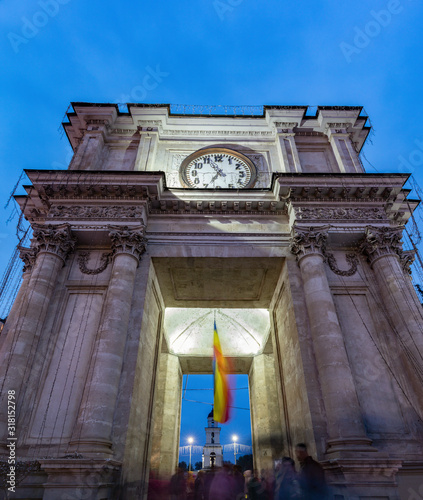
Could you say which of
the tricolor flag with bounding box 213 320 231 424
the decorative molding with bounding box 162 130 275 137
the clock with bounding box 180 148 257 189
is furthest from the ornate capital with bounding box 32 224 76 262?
the tricolor flag with bounding box 213 320 231 424

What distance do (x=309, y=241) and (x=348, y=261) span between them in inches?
75.8

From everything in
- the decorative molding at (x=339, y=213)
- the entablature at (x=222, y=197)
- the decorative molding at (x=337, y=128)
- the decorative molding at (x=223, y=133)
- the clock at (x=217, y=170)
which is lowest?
the decorative molding at (x=339, y=213)

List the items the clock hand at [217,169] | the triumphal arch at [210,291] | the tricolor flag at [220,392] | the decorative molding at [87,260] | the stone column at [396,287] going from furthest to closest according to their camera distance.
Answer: the clock hand at [217,169]
the tricolor flag at [220,392]
the decorative molding at [87,260]
the stone column at [396,287]
the triumphal arch at [210,291]

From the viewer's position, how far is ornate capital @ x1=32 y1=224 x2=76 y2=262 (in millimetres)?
11555

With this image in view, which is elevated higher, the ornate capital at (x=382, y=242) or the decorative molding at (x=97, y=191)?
the decorative molding at (x=97, y=191)

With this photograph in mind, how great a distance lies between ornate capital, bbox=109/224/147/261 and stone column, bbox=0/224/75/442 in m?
1.71

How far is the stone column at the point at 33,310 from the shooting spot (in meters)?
9.29

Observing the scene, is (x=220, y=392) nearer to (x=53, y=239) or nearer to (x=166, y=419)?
(x=166, y=419)

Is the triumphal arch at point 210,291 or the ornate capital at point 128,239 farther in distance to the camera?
the ornate capital at point 128,239

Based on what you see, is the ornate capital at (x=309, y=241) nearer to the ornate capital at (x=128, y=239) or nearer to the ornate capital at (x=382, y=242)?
the ornate capital at (x=382, y=242)

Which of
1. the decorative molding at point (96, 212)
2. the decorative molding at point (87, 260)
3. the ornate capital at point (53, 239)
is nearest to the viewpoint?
the ornate capital at point (53, 239)

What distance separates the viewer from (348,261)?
1228cm

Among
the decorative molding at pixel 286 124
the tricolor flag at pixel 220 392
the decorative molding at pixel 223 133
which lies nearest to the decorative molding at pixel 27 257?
the decorative molding at pixel 223 133

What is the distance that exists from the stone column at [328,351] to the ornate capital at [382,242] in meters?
1.64
